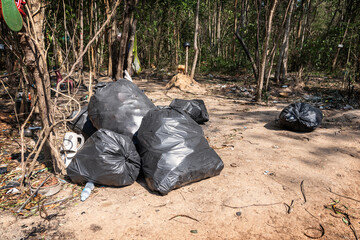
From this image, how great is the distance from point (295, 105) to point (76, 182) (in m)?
2.85

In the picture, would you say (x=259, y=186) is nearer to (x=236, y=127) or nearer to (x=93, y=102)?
(x=236, y=127)

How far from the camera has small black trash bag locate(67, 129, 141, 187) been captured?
202 centimetres

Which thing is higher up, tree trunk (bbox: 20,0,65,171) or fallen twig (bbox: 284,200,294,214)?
tree trunk (bbox: 20,0,65,171)

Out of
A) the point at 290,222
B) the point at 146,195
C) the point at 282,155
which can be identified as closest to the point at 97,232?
the point at 146,195

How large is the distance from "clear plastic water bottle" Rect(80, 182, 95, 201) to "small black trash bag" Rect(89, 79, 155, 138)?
1.90 feet

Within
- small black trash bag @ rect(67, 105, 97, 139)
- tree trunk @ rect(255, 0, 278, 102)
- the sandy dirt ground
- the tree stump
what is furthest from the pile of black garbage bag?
the tree stump

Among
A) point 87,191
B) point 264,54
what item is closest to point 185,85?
point 264,54

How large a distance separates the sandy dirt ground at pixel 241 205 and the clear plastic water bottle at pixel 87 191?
0.13 ft

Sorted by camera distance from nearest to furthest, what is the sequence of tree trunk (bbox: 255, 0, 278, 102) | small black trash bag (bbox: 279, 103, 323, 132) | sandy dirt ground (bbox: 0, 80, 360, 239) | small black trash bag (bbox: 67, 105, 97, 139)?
sandy dirt ground (bbox: 0, 80, 360, 239), small black trash bag (bbox: 67, 105, 97, 139), small black trash bag (bbox: 279, 103, 323, 132), tree trunk (bbox: 255, 0, 278, 102)

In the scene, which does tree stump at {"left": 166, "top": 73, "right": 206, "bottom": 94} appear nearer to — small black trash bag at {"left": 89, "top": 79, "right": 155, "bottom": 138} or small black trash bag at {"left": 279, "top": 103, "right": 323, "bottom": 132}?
small black trash bag at {"left": 279, "top": 103, "right": 323, "bottom": 132}

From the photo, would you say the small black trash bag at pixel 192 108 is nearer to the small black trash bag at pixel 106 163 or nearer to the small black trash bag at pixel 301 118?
the small black trash bag at pixel 301 118

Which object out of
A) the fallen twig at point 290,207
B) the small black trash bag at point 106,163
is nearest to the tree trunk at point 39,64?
the small black trash bag at point 106,163

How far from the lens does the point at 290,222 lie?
1.70 meters

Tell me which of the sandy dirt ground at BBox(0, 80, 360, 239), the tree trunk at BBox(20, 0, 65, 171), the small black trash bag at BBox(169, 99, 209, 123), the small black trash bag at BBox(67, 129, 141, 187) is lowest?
the sandy dirt ground at BBox(0, 80, 360, 239)
